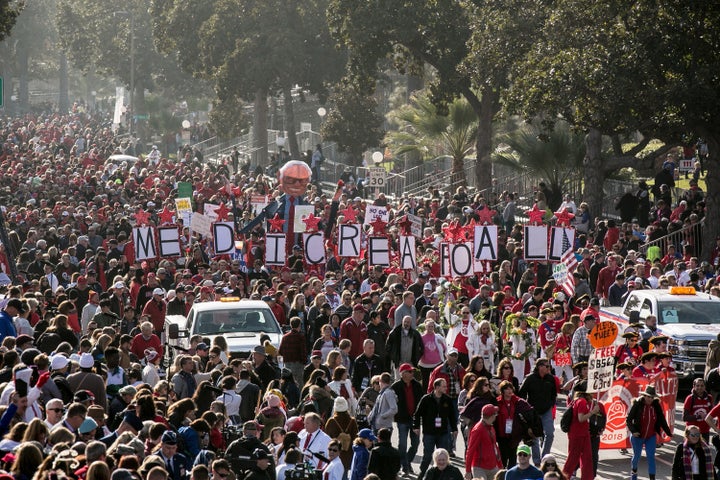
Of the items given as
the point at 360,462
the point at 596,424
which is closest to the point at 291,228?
the point at 596,424

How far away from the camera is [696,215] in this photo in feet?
107

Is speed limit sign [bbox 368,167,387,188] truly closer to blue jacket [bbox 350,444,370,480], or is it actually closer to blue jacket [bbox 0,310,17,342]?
blue jacket [bbox 0,310,17,342]

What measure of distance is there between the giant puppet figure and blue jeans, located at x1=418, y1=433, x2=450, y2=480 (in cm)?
1502

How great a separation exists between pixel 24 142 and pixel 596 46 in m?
47.4

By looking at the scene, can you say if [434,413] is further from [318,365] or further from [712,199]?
[712,199]

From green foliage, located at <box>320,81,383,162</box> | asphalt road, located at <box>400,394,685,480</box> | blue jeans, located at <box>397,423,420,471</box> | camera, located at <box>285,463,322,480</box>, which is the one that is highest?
green foliage, located at <box>320,81,383,162</box>

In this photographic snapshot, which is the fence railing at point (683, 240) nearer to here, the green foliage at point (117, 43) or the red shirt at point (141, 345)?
the red shirt at point (141, 345)

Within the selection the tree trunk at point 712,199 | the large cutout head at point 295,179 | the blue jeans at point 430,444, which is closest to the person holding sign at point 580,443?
the blue jeans at point 430,444

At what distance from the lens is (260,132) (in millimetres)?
68688

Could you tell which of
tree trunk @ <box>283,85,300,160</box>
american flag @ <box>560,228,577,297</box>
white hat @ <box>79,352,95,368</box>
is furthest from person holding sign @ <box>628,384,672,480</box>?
tree trunk @ <box>283,85,300,160</box>

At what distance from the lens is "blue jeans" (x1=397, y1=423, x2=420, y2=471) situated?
56.2 ft

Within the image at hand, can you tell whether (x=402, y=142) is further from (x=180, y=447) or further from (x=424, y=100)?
(x=180, y=447)

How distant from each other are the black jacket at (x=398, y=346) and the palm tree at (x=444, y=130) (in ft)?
81.2

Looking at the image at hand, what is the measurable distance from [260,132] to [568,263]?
44.2m
